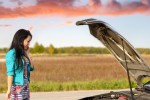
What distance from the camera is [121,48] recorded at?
7.10 metres

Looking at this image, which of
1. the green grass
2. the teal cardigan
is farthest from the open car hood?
the green grass

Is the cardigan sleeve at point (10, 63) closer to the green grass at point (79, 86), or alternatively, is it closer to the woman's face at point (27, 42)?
the woman's face at point (27, 42)

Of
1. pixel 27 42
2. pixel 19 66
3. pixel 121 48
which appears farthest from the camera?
pixel 27 42

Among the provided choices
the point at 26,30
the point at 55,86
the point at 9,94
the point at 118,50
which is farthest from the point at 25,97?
the point at 55,86

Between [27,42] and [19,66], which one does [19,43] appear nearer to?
[27,42]

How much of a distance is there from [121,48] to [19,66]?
1350mm

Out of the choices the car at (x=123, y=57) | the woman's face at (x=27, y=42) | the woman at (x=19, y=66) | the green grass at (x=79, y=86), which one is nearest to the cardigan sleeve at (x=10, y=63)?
the woman at (x=19, y=66)

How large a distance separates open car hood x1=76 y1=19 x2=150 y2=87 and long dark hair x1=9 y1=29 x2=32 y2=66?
2.98ft

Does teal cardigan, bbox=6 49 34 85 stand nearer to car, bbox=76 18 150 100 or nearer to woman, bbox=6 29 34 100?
woman, bbox=6 29 34 100

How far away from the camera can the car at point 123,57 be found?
648cm

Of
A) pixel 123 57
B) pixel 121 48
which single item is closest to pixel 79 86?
pixel 123 57

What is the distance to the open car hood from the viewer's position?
652 cm

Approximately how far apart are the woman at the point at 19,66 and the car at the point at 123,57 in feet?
3.01

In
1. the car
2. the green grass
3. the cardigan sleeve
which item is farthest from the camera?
the green grass
